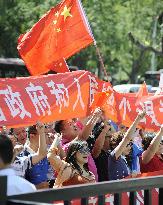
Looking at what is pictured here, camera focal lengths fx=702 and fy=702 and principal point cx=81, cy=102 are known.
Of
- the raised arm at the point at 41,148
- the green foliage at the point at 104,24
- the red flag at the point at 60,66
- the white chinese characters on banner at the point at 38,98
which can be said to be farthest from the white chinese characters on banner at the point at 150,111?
the green foliage at the point at 104,24

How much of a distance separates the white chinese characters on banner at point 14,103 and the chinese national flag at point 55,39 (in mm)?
1545

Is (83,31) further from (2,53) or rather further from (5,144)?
(2,53)

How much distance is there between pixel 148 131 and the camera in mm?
8852

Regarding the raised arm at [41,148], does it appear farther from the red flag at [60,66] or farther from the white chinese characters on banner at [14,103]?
the red flag at [60,66]

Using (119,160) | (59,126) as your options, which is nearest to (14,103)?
(59,126)

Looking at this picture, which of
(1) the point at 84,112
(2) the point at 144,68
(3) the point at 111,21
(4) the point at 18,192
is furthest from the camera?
(2) the point at 144,68

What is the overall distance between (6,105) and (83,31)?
2.10m

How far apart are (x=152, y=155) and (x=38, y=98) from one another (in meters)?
1.36

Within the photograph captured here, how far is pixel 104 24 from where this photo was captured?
33.1 metres

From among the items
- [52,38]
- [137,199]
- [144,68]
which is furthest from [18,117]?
[144,68]

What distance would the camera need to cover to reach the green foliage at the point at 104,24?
2969 centimetres

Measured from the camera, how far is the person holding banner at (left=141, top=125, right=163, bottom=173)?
7.25 meters

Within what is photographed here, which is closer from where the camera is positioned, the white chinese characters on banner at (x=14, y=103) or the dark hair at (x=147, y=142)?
the white chinese characters on banner at (x=14, y=103)

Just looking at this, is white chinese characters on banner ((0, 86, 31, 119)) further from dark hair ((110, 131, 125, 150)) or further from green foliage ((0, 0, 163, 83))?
green foliage ((0, 0, 163, 83))
